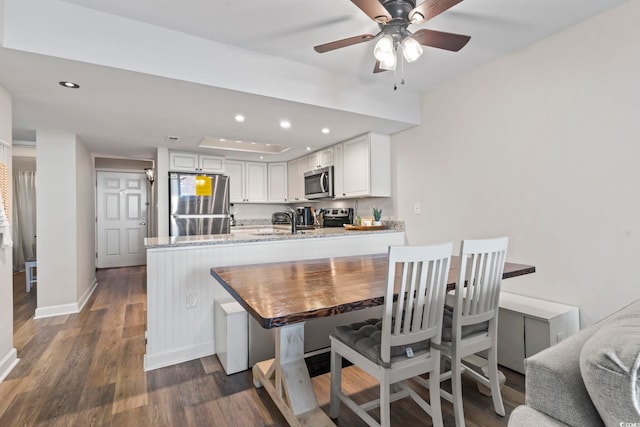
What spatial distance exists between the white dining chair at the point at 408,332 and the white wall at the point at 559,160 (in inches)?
56.0

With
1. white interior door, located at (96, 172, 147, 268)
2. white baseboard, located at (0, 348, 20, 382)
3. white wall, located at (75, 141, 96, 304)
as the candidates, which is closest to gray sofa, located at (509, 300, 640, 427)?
white baseboard, located at (0, 348, 20, 382)

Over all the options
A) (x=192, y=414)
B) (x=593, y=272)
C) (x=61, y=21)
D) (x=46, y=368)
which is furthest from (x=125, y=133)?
(x=593, y=272)

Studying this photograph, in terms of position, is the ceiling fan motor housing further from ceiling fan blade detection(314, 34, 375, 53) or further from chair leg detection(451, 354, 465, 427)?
chair leg detection(451, 354, 465, 427)

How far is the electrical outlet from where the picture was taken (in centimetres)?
243

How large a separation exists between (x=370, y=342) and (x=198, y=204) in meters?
3.72

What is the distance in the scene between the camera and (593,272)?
207 cm

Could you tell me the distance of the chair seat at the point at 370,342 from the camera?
4.57 feet

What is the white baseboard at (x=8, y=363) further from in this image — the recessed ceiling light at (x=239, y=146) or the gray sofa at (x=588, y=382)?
the gray sofa at (x=588, y=382)

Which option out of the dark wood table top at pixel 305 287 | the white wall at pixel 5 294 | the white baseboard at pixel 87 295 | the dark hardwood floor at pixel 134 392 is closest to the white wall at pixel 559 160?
the dark wood table top at pixel 305 287

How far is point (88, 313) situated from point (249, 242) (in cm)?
236

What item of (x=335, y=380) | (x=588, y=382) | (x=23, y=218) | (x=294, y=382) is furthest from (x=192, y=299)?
(x=23, y=218)

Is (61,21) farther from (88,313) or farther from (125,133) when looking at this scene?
(88,313)

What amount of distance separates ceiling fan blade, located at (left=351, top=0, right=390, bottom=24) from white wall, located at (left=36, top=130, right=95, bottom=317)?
363 cm

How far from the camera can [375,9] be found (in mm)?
1569
